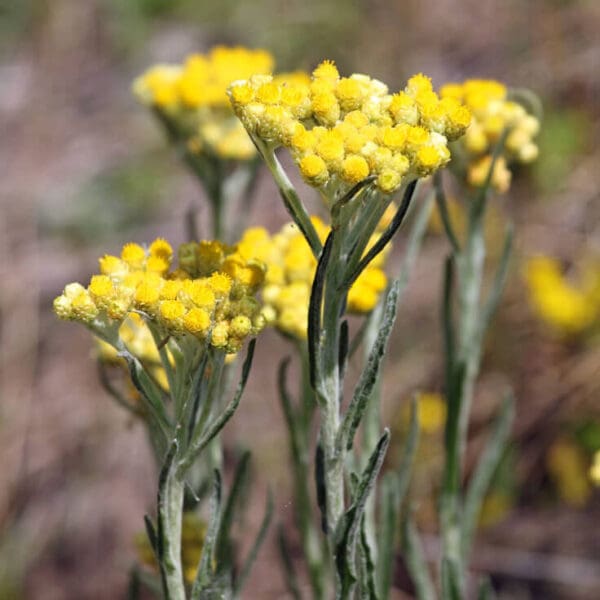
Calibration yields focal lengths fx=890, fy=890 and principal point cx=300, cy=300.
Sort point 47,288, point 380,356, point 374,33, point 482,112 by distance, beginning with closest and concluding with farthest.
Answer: point 380,356 → point 482,112 → point 47,288 → point 374,33

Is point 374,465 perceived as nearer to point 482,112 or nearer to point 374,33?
point 482,112

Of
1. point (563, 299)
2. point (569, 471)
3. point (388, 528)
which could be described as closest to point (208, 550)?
point (388, 528)

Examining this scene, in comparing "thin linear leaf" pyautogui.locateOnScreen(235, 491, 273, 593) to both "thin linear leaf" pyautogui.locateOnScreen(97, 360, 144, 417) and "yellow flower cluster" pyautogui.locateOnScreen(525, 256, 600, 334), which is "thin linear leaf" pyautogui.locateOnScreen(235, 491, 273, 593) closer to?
"thin linear leaf" pyautogui.locateOnScreen(97, 360, 144, 417)

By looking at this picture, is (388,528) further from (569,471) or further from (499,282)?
(569,471)

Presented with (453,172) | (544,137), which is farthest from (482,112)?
(544,137)

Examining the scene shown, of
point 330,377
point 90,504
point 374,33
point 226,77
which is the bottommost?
point 330,377

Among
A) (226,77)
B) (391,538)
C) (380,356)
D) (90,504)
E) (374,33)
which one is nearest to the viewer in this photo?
(380,356)
